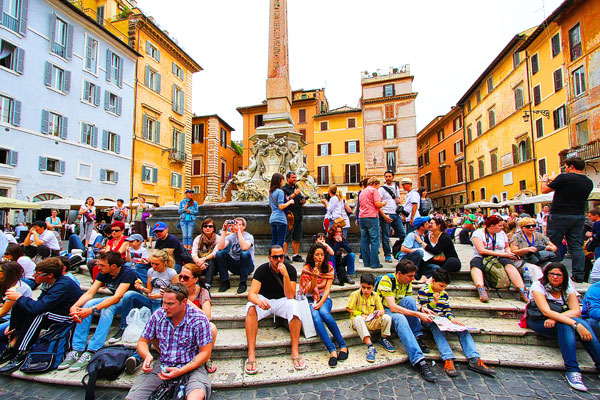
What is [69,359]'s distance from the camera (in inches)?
131

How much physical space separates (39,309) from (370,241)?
4.66 metres

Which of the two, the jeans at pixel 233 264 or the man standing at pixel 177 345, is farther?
the jeans at pixel 233 264

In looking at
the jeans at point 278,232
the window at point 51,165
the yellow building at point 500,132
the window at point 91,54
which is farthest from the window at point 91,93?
the yellow building at point 500,132

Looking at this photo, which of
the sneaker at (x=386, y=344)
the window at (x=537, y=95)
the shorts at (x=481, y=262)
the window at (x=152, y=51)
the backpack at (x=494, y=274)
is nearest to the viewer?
the sneaker at (x=386, y=344)

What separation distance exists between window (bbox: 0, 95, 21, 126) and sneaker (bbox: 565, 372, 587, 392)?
22692mm

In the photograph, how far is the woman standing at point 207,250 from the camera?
4.68 m

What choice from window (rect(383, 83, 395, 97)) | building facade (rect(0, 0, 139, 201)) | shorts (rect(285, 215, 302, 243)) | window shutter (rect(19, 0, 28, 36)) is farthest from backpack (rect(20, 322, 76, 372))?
window (rect(383, 83, 395, 97))

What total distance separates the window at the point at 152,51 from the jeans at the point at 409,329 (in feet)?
96.0

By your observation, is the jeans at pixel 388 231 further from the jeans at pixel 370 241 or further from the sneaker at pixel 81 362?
the sneaker at pixel 81 362

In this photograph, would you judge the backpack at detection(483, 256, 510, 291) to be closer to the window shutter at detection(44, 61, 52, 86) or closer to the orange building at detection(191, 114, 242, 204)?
the window shutter at detection(44, 61, 52, 86)

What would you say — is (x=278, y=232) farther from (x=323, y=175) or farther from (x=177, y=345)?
(x=323, y=175)

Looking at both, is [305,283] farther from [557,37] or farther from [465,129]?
[465,129]

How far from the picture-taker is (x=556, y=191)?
4.82m

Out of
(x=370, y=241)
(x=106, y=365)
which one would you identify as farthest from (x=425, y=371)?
(x=106, y=365)
